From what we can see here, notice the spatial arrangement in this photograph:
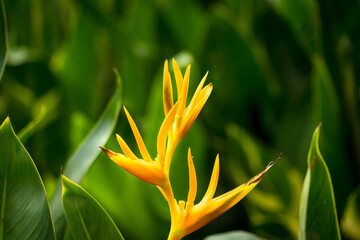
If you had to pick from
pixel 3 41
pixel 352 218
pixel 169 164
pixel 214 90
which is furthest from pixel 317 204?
pixel 214 90

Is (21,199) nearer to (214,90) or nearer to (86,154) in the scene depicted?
(86,154)

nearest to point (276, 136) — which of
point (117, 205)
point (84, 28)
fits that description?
point (117, 205)

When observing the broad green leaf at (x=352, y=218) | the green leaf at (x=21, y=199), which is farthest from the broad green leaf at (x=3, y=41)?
the broad green leaf at (x=352, y=218)

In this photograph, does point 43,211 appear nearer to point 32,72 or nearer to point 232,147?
point 232,147

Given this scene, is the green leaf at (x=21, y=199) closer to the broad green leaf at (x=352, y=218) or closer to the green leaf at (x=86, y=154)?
the green leaf at (x=86, y=154)

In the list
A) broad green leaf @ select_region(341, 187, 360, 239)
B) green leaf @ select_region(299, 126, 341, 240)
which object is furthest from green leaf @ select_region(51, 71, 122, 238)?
broad green leaf @ select_region(341, 187, 360, 239)
